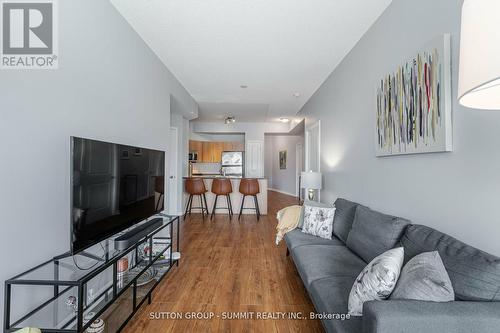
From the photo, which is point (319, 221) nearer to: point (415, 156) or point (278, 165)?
point (415, 156)

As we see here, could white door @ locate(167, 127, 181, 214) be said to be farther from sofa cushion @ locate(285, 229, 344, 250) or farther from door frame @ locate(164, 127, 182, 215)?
sofa cushion @ locate(285, 229, 344, 250)

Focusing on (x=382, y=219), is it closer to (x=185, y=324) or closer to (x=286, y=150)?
(x=185, y=324)

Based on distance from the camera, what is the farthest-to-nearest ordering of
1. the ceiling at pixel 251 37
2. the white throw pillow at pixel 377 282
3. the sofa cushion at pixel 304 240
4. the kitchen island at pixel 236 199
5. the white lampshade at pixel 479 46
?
the kitchen island at pixel 236 199, the sofa cushion at pixel 304 240, the ceiling at pixel 251 37, the white throw pillow at pixel 377 282, the white lampshade at pixel 479 46

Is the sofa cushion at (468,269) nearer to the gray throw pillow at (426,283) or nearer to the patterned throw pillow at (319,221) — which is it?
the gray throw pillow at (426,283)

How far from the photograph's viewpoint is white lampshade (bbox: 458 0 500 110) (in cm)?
63

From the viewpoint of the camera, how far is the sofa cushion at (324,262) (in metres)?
1.75

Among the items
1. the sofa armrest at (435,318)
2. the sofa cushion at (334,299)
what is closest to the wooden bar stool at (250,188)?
the sofa cushion at (334,299)

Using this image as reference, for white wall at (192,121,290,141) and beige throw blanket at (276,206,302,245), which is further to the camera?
white wall at (192,121,290,141)

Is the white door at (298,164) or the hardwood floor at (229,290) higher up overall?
the white door at (298,164)

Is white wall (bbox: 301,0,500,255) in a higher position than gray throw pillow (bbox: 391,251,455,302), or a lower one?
higher

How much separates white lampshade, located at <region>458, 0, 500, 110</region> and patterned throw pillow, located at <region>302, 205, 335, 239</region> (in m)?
2.08

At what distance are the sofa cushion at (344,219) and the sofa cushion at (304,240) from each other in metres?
0.08

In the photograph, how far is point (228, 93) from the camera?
462cm

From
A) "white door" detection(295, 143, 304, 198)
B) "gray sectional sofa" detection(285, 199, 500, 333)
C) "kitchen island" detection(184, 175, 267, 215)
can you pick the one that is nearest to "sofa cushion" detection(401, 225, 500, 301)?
"gray sectional sofa" detection(285, 199, 500, 333)
